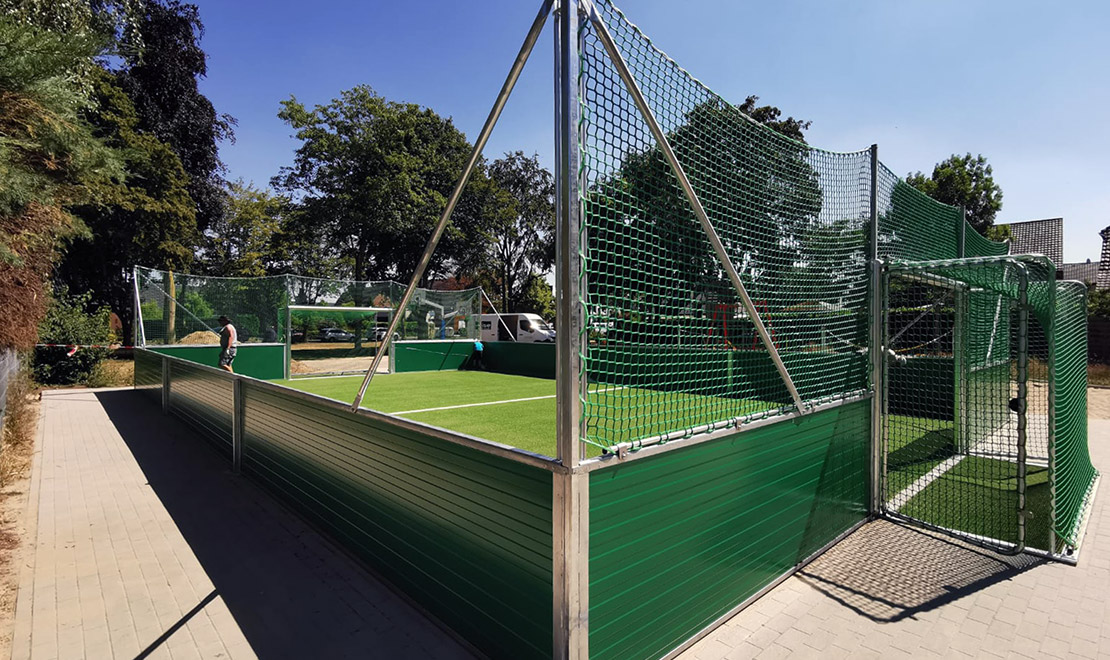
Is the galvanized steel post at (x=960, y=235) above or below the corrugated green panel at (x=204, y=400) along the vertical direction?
above

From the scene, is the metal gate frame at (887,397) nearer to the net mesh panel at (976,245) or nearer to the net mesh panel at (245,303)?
the net mesh panel at (976,245)

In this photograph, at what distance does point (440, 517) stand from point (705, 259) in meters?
2.12

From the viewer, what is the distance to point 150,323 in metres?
12.8

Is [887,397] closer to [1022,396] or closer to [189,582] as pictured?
[1022,396]

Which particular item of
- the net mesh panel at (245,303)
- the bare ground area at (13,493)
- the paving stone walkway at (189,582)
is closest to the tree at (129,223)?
the net mesh panel at (245,303)

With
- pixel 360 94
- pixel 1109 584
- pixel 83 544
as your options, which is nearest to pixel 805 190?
pixel 1109 584

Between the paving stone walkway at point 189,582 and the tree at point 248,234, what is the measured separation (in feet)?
86.0

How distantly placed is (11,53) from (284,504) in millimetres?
3647

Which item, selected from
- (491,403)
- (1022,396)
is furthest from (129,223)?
(1022,396)

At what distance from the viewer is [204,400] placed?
22.7 feet

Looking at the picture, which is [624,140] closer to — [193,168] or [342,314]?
[342,314]

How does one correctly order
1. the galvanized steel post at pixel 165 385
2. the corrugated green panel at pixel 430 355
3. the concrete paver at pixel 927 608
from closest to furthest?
1. the concrete paver at pixel 927 608
2. the galvanized steel post at pixel 165 385
3. the corrugated green panel at pixel 430 355

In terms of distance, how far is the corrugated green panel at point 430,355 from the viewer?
15.6 metres

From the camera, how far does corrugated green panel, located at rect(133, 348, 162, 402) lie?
9.87 m
